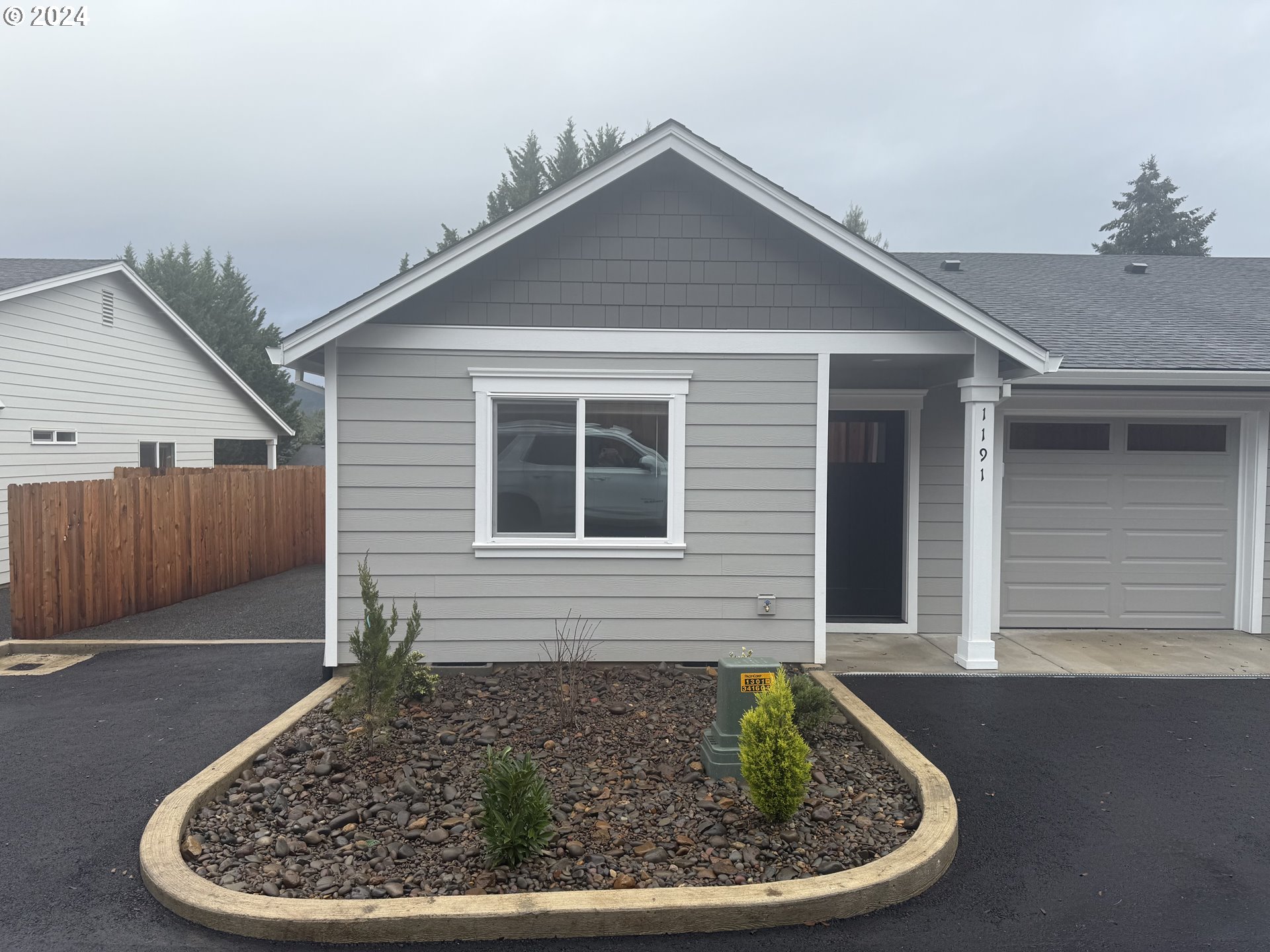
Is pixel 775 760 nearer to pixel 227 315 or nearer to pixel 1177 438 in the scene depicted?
pixel 1177 438

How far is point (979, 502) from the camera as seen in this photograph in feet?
22.6

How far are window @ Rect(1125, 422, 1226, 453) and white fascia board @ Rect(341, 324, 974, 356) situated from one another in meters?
2.88

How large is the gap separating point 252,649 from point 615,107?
38.2m

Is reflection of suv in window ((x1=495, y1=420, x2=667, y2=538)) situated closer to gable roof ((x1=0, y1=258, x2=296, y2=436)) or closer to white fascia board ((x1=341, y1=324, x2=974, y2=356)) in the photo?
white fascia board ((x1=341, y1=324, x2=974, y2=356))

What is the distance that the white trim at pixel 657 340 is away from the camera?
654cm

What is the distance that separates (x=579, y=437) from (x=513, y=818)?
11.9 ft

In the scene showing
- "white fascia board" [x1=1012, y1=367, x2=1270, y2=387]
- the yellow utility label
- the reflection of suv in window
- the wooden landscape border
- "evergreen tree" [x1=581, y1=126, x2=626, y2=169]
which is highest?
"evergreen tree" [x1=581, y1=126, x2=626, y2=169]

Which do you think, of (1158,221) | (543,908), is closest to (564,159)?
(1158,221)

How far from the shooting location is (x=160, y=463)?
51.0ft

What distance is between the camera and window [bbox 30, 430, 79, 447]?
1202 centimetres

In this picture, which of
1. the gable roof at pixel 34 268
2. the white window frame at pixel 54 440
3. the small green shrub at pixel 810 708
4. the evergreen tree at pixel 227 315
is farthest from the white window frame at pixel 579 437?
the evergreen tree at pixel 227 315

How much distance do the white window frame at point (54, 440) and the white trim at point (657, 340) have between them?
8663 millimetres

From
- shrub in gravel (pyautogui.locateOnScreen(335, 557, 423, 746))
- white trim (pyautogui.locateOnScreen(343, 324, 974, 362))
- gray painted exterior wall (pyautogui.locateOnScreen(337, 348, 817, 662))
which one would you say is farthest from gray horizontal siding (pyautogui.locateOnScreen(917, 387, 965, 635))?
shrub in gravel (pyautogui.locateOnScreen(335, 557, 423, 746))

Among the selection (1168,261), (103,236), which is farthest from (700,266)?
(103,236)
